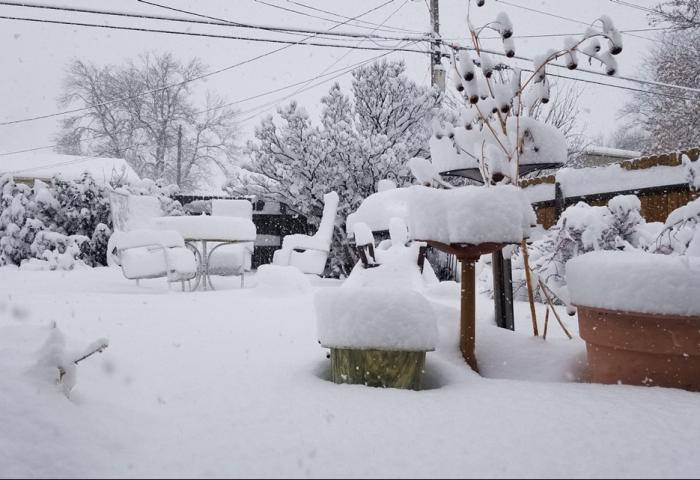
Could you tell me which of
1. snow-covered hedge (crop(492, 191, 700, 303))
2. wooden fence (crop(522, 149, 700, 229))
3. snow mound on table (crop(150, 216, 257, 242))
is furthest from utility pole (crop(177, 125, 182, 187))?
snow-covered hedge (crop(492, 191, 700, 303))

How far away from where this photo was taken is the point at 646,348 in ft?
4.08

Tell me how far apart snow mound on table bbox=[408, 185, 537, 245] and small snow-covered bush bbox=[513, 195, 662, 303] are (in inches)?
63.6

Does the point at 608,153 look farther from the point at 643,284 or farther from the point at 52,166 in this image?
the point at 52,166

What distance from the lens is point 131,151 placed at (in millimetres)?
14680

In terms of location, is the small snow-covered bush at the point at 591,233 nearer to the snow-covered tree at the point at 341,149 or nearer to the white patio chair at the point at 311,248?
the white patio chair at the point at 311,248

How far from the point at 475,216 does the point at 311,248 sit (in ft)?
12.1

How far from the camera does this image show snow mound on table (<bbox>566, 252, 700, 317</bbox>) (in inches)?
46.3

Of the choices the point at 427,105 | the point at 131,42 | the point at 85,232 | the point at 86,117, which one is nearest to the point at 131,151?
the point at 86,117

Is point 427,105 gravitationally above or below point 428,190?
above

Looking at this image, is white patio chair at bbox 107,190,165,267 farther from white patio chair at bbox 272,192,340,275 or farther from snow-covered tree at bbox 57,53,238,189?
snow-covered tree at bbox 57,53,238,189

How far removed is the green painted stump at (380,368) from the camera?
4.09 feet

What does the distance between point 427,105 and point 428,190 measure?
639 cm

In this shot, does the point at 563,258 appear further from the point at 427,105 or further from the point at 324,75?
the point at 324,75

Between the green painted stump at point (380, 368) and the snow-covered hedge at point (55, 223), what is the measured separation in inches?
248
